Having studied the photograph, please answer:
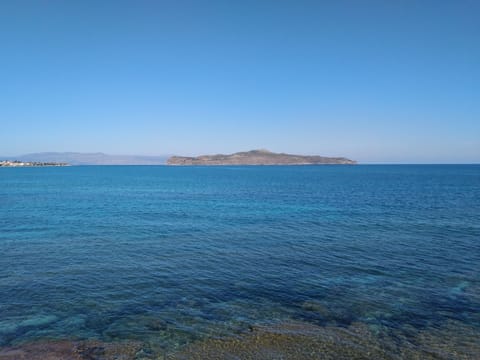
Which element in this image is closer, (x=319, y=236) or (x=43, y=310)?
(x=43, y=310)

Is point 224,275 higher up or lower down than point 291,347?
higher up

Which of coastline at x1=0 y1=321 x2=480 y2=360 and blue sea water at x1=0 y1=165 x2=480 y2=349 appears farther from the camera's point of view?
blue sea water at x1=0 y1=165 x2=480 y2=349

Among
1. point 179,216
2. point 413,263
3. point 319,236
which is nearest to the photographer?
point 413,263

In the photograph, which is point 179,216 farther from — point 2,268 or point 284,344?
point 284,344

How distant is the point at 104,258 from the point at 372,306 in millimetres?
20866

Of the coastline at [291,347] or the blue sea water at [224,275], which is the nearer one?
the coastline at [291,347]

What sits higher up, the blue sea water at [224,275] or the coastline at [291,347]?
the blue sea water at [224,275]

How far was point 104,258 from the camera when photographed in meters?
27.8

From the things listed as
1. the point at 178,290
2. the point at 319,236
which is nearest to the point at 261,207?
the point at 319,236

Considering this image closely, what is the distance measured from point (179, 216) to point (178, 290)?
1139 inches

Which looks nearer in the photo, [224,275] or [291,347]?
[291,347]

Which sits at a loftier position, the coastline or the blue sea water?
the blue sea water

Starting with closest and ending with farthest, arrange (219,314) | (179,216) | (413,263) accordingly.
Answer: (219,314), (413,263), (179,216)

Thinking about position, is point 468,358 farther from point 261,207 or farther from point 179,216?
point 261,207
